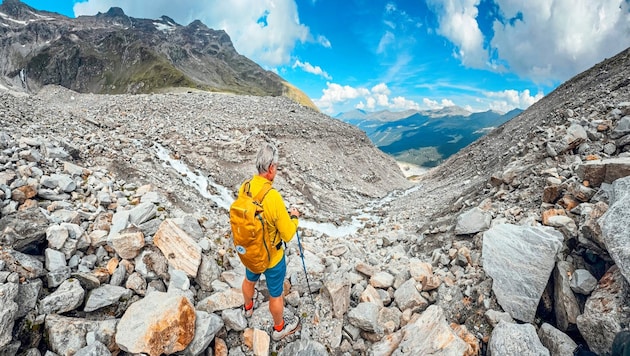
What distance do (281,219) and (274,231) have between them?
310 mm

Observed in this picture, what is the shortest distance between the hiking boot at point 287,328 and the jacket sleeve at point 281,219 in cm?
217

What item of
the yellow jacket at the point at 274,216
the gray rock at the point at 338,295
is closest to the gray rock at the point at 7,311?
the yellow jacket at the point at 274,216

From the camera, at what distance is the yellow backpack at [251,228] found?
4.70 m

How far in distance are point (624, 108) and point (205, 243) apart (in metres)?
17.3

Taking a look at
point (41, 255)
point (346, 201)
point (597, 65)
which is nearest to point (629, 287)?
point (41, 255)

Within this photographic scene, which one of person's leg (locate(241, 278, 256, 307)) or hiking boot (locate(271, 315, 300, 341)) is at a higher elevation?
person's leg (locate(241, 278, 256, 307))

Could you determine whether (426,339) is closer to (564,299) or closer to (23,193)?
(564,299)

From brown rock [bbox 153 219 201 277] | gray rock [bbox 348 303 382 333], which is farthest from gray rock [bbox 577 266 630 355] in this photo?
brown rock [bbox 153 219 201 277]

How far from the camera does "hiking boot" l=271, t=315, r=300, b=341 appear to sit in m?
5.73

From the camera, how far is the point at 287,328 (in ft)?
19.3

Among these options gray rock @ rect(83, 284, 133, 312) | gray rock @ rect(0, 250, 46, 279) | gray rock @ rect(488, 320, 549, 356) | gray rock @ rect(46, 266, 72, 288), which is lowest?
gray rock @ rect(83, 284, 133, 312)

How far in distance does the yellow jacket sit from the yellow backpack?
71 mm

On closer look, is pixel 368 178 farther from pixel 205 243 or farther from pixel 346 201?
pixel 205 243

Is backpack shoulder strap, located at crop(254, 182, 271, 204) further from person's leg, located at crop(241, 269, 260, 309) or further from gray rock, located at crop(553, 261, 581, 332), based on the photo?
gray rock, located at crop(553, 261, 581, 332)
